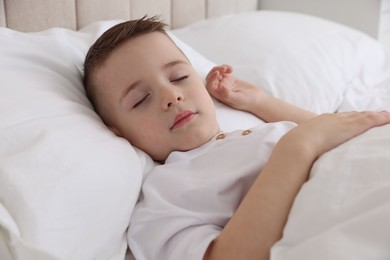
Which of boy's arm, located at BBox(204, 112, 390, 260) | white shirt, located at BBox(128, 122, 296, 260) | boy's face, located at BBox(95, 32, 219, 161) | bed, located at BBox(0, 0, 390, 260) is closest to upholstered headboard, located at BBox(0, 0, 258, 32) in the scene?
bed, located at BBox(0, 0, 390, 260)

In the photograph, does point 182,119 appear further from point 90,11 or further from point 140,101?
point 90,11

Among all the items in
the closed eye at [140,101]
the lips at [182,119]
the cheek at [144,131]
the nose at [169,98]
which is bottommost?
the cheek at [144,131]

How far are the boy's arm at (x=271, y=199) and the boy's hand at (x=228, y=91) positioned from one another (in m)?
0.37

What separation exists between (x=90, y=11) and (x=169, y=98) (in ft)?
1.88

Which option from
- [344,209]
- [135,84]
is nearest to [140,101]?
[135,84]

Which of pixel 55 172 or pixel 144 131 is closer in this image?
pixel 55 172

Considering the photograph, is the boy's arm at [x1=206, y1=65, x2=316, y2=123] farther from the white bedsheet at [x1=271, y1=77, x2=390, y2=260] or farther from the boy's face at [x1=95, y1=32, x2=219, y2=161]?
the white bedsheet at [x1=271, y1=77, x2=390, y2=260]

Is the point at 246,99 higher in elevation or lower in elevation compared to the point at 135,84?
lower

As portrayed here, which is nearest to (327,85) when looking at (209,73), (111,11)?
(209,73)

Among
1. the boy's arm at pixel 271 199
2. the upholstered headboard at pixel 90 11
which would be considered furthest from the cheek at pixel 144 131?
the upholstered headboard at pixel 90 11

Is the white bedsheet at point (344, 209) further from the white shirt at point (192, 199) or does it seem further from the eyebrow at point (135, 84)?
the eyebrow at point (135, 84)

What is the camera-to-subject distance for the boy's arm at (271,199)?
2.52 feet

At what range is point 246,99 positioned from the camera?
4.17 ft

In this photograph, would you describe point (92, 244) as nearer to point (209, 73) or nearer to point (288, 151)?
point (288, 151)
